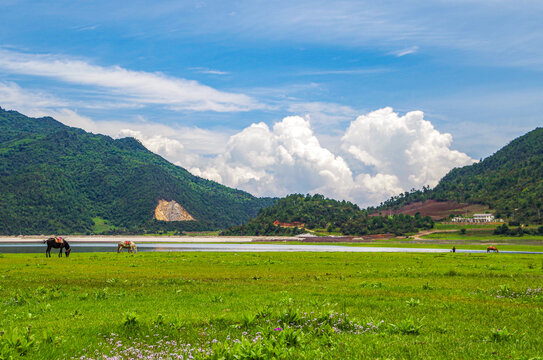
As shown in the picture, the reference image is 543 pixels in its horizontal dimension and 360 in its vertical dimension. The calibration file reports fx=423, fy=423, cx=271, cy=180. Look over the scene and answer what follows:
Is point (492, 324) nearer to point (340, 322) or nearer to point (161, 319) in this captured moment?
point (340, 322)

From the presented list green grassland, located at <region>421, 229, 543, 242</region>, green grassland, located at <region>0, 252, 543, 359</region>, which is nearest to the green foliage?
green grassland, located at <region>0, 252, 543, 359</region>

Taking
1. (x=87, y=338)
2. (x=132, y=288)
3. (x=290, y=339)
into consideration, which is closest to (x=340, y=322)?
(x=290, y=339)

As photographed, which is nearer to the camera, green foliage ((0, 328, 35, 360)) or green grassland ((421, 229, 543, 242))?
green foliage ((0, 328, 35, 360))

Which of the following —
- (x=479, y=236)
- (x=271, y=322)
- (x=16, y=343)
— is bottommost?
(x=479, y=236)

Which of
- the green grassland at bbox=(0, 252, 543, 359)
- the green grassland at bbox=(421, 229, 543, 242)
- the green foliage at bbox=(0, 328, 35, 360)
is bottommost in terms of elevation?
the green grassland at bbox=(421, 229, 543, 242)

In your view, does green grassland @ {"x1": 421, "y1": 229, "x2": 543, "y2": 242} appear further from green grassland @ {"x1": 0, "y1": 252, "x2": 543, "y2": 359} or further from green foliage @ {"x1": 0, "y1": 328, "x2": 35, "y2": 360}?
green foliage @ {"x1": 0, "y1": 328, "x2": 35, "y2": 360}

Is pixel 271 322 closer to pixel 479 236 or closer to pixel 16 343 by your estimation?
pixel 16 343

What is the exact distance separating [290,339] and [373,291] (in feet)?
39.5

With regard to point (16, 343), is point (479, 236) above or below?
below

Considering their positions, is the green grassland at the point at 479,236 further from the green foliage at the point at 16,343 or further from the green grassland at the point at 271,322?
the green foliage at the point at 16,343

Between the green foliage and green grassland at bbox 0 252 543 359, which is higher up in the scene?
the green foliage

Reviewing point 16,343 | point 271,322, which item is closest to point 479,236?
point 271,322

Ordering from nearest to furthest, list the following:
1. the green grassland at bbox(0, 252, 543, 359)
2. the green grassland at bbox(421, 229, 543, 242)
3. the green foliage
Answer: the green foliage → the green grassland at bbox(0, 252, 543, 359) → the green grassland at bbox(421, 229, 543, 242)

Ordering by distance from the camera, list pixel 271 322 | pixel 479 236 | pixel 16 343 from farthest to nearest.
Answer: pixel 479 236
pixel 271 322
pixel 16 343
